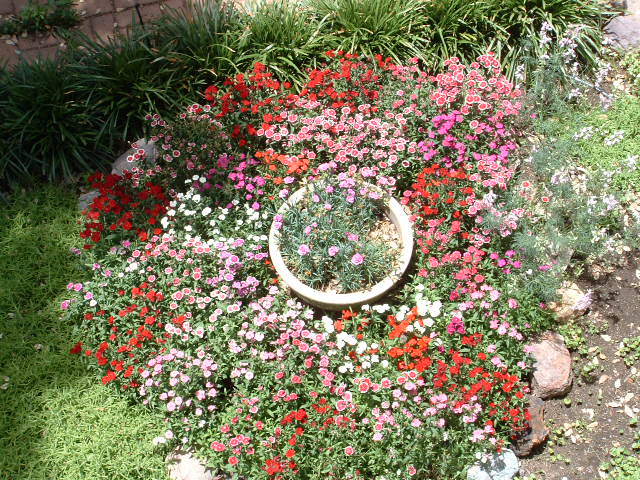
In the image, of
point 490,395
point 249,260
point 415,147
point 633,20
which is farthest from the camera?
point 633,20

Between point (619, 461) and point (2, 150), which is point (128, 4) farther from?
point (619, 461)

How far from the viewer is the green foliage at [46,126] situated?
15.8 feet

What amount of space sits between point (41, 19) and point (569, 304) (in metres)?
4.97

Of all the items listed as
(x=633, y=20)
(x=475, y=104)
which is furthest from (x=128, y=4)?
(x=633, y=20)

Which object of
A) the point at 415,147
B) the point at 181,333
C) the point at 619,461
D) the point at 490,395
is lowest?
the point at 619,461

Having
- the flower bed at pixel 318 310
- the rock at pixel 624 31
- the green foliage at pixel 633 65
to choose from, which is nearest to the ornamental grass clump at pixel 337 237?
the flower bed at pixel 318 310

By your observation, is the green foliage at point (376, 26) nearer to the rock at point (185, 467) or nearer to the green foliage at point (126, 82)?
the green foliage at point (126, 82)

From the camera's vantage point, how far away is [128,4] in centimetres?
571

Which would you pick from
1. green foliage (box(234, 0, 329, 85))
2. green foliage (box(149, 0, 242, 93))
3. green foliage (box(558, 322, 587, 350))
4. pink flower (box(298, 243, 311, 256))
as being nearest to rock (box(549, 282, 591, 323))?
green foliage (box(558, 322, 587, 350))

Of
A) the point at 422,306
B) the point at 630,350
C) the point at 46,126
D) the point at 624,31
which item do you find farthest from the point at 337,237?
the point at 624,31

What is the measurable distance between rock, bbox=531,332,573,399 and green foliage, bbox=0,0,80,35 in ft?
15.6

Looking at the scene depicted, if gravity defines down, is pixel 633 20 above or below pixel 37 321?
above

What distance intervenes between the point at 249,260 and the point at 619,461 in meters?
2.65

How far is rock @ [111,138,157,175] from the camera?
4.85 metres
